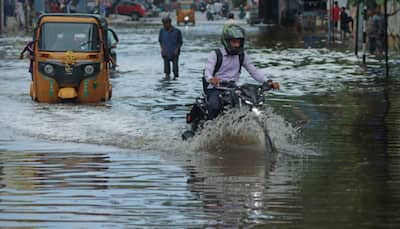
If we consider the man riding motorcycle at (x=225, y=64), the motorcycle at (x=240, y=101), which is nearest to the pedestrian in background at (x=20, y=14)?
the motorcycle at (x=240, y=101)

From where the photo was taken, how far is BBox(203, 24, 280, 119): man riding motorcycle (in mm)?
14062

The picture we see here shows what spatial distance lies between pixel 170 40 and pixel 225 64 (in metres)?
14.6

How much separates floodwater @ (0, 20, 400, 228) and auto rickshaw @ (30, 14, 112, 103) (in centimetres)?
40

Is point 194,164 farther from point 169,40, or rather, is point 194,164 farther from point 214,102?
point 169,40

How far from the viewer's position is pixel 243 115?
13.9 metres

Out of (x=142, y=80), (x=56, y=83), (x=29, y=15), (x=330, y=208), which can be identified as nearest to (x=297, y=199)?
(x=330, y=208)

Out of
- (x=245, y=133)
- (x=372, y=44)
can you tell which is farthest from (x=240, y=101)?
(x=372, y=44)

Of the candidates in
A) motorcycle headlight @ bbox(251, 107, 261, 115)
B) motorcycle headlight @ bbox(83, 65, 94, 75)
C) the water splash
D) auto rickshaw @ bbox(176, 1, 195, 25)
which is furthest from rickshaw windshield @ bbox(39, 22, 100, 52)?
auto rickshaw @ bbox(176, 1, 195, 25)

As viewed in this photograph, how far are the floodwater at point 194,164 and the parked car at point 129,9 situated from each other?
267 feet

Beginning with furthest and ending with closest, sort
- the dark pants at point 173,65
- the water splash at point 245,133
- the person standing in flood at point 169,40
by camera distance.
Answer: the dark pants at point 173,65 < the person standing in flood at point 169,40 < the water splash at point 245,133

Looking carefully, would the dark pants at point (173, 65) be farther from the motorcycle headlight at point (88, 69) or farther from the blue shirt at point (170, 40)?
A: the motorcycle headlight at point (88, 69)

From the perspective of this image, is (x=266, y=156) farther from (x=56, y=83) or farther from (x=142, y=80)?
(x=142, y=80)

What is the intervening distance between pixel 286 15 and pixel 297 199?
7641cm

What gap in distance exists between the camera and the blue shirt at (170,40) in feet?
94.0
